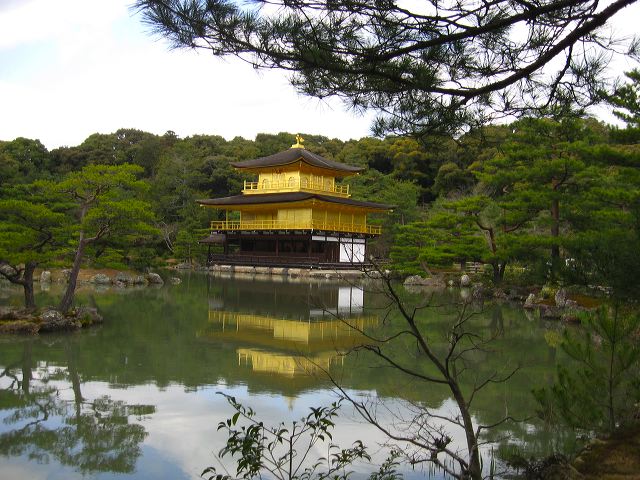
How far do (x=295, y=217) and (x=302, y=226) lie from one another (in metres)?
1.20

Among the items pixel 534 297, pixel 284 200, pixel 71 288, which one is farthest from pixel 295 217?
pixel 71 288

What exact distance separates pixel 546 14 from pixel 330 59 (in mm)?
1144

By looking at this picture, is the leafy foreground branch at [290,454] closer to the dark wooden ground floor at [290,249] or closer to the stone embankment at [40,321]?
the stone embankment at [40,321]

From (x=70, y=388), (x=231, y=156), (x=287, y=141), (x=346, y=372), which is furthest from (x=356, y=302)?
(x=287, y=141)

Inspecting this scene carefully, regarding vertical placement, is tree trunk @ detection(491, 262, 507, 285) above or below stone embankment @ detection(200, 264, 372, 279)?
above

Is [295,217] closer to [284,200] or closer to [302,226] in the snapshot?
[284,200]

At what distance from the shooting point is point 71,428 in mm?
4086

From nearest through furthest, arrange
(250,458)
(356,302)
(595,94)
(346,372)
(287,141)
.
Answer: (250,458), (595,94), (346,372), (356,302), (287,141)

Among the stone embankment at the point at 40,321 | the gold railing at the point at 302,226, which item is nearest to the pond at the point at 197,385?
the stone embankment at the point at 40,321

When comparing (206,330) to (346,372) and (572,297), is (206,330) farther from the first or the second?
(572,297)

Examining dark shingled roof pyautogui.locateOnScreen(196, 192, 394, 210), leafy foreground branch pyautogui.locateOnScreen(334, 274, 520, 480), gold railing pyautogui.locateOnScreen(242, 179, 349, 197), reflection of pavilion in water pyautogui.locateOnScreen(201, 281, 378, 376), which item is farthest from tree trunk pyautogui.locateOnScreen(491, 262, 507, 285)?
gold railing pyautogui.locateOnScreen(242, 179, 349, 197)

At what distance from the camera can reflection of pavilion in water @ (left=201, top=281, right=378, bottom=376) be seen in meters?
6.46

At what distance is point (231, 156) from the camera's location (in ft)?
114

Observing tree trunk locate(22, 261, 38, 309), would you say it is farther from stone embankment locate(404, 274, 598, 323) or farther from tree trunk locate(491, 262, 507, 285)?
tree trunk locate(491, 262, 507, 285)
